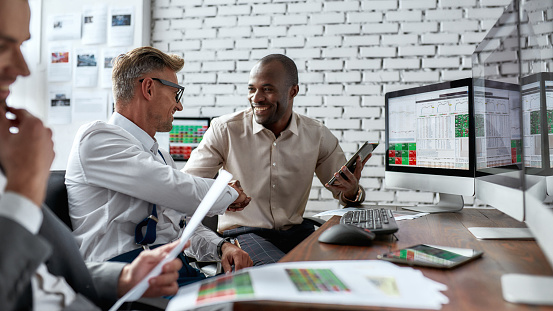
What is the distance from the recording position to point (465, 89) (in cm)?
167

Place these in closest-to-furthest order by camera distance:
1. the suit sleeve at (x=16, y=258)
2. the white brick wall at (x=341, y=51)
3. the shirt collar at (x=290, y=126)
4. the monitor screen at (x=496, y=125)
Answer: the suit sleeve at (x=16, y=258), the monitor screen at (x=496, y=125), the shirt collar at (x=290, y=126), the white brick wall at (x=341, y=51)

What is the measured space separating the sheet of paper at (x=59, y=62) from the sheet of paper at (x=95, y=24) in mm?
180

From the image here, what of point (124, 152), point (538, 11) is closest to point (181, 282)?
point (124, 152)

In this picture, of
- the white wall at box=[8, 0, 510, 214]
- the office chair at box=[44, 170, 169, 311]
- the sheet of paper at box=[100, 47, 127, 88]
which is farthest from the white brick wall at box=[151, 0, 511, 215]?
the office chair at box=[44, 170, 169, 311]

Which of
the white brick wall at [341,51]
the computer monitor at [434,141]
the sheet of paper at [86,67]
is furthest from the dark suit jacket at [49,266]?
the sheet of paper at [86,67]

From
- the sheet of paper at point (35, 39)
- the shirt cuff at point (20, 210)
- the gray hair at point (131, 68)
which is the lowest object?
the shirt cuff at point (20, 210)

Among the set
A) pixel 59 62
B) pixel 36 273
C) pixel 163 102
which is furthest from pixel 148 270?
pixel 59 62

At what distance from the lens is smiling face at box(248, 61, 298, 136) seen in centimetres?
229

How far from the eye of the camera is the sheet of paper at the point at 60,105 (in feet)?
11.2

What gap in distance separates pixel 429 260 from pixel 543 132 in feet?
2.18

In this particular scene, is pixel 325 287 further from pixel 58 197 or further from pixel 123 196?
pixel 58 197

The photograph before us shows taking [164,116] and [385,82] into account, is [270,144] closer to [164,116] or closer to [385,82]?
[164,116]

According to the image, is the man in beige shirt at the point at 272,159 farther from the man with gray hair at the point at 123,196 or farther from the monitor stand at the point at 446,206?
the man with gray hair at the point at 123,196

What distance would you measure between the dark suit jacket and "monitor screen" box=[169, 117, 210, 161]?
7.25ft
